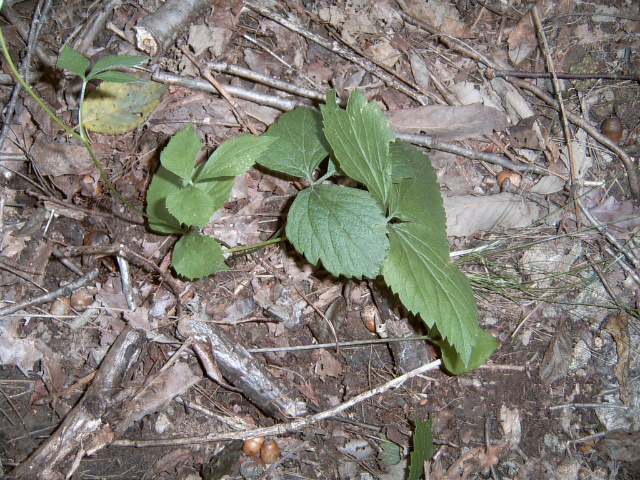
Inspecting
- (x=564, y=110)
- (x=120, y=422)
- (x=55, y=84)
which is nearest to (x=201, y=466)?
(x=120, y=422)

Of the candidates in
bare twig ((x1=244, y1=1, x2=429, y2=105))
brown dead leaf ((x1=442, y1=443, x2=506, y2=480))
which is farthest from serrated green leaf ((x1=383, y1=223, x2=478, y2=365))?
bare twig ((x1=244, y1=1, x2=429, y2=105))

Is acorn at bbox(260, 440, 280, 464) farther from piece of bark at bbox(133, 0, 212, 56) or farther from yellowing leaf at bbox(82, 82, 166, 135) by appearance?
piece of bark at bbox(133, 0, 212, 56)

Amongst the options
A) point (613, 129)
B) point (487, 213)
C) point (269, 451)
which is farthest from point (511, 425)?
point (613, 129)

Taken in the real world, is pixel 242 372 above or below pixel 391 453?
above

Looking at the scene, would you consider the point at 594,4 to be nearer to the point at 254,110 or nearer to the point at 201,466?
the point at 254,110

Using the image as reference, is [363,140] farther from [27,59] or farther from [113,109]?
[27,59]

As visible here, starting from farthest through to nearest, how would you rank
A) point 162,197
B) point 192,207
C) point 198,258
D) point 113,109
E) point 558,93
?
point 558,93 → point 113,109 → point 162,197 → point 198,258 → point 192,207
